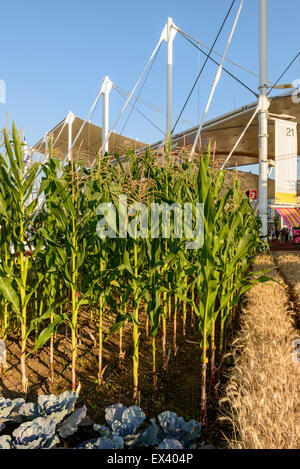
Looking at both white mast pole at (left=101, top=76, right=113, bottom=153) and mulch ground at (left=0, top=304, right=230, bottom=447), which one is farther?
white mast pole at (left=101, top=76, right=113, bottom=153)

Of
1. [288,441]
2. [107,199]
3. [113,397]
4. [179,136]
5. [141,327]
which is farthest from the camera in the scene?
[179,136]

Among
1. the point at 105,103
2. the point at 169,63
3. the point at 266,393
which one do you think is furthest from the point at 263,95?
the point at 266,393

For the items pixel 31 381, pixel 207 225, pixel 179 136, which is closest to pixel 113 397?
pixel 31 381

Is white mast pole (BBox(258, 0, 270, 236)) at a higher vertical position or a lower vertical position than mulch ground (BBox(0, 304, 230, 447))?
higher

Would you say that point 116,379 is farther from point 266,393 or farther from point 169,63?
point 169,63

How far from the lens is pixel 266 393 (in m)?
1.71

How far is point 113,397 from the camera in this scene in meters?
2.48

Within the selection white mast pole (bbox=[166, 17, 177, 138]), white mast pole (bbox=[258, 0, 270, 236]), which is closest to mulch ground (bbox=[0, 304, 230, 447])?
white mast pole (bbox=[258, 0, 270, 236])

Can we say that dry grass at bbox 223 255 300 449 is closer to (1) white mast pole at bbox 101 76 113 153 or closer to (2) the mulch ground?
(2) the mulch ground

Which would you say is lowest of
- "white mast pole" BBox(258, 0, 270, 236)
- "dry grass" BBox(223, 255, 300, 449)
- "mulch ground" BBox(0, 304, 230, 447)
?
"mulch ground" BBox(0, 304, 230, 447)

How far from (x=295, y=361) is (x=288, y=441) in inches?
32.9

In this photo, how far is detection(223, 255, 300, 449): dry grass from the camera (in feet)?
4.63
